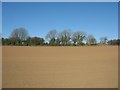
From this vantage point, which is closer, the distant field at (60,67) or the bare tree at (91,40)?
the distant field at (60,67)

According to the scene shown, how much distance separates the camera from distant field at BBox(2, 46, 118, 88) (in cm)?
394

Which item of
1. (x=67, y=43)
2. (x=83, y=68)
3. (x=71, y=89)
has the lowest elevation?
(x=71, y=89)

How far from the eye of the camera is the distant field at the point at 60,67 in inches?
155

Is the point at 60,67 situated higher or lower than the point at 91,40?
lower

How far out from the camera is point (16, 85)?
3.88 meters

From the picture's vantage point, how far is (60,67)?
4324mm

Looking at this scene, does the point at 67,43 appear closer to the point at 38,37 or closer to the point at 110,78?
the point at 38,37

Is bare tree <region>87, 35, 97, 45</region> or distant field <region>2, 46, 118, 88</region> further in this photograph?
bare tree <region>87, 35, 97, 45</region>

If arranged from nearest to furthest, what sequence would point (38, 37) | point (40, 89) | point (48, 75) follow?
point (40, 89) → point (48, 75) → point (38, 37)

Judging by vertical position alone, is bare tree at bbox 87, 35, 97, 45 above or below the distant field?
above

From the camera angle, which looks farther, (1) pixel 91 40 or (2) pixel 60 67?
(1) pixel 91 40

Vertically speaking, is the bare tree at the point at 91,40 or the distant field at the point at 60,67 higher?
the bare tree at the point at 91,40

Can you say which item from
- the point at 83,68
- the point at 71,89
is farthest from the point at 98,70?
the point at 71,89

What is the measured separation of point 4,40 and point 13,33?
1.01 feet
